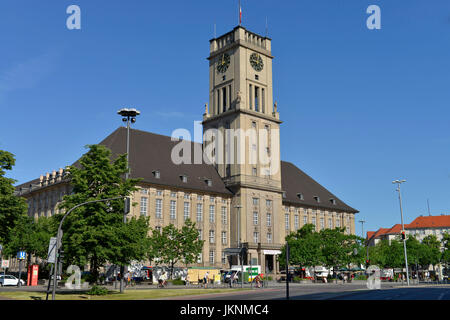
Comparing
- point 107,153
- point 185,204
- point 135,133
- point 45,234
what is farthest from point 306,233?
point 107,153

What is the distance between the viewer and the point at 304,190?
9806cm

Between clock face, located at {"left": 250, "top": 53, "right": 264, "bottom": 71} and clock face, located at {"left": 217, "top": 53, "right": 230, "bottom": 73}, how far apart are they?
4486 mm

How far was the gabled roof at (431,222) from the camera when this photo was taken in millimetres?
167625

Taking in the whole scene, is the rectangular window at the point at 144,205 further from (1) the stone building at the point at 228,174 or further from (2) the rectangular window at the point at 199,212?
(2) the rectangular window at the point at 199,212

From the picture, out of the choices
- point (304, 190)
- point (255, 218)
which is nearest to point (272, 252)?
point (255, 218)

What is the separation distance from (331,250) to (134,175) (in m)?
32.7

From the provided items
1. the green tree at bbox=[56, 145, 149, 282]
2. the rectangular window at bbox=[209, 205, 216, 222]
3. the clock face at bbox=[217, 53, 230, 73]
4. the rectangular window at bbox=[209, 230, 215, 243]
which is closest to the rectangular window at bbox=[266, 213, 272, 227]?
the rectangular window at bbox=[209, 205, 216, 222]

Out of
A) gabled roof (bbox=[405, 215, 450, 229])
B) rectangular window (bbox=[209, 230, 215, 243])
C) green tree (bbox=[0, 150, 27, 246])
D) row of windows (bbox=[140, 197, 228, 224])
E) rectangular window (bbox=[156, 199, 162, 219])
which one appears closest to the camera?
green tree (bbox=[0, 150, 27, 246])

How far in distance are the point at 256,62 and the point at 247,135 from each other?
589 inches

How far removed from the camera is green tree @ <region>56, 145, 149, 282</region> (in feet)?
111

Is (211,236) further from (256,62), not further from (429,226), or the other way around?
(429,226)

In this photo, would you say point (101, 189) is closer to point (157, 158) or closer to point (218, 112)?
point (157, 158)

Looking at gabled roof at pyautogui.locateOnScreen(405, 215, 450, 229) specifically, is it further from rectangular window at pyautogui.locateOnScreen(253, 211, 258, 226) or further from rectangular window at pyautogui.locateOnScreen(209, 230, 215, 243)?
rectangular window at pyautogui.locateOnScreen(209, 230, 215, 243)

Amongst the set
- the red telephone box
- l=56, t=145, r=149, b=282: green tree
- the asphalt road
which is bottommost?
the asphalt road
